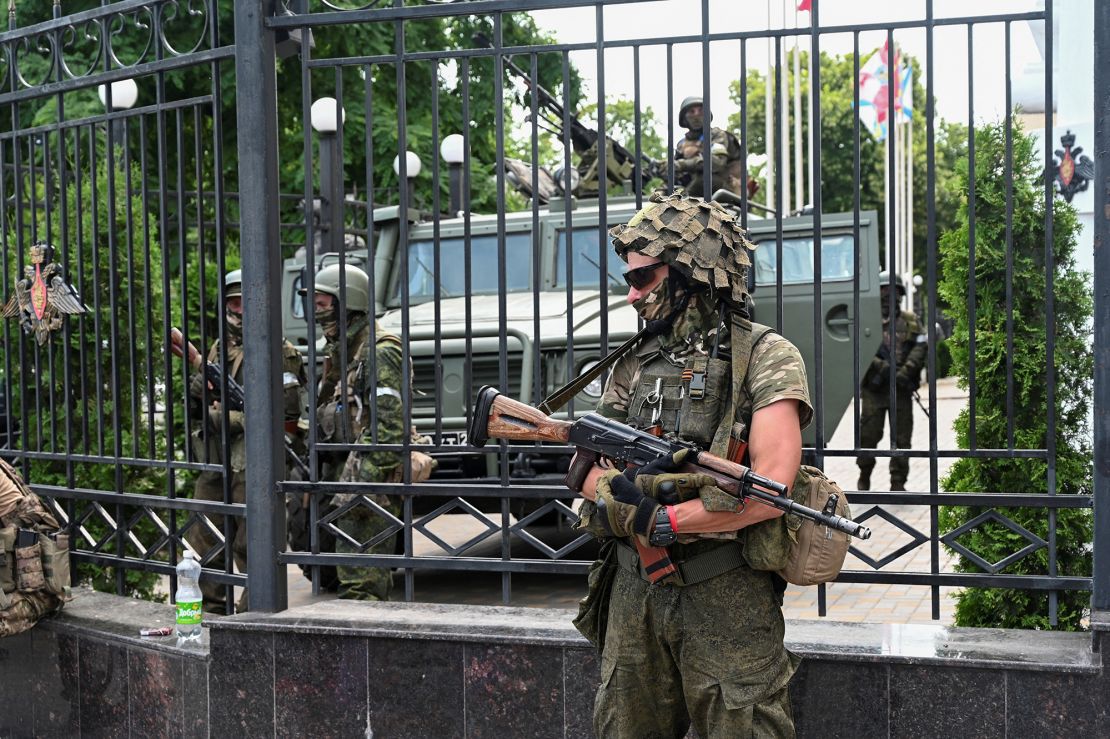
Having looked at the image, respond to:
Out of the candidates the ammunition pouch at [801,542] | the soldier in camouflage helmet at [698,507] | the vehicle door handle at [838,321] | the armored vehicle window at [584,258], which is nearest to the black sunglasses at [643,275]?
the soldier in camouflage helmet at [698,507]

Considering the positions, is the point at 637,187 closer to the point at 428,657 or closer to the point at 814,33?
the point at 814,33

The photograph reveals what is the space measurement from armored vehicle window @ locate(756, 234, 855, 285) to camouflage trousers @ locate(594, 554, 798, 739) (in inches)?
214

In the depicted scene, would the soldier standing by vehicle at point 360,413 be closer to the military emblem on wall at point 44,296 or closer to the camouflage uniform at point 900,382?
the military emblem on wall at point 44,296

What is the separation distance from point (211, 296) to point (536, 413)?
6012 mm

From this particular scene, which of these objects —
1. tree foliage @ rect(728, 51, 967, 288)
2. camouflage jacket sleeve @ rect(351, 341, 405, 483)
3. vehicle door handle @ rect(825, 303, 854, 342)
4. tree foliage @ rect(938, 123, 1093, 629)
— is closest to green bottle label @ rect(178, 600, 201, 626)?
camouflage jacket sleeve @ rect(351, 341, 405, 483)

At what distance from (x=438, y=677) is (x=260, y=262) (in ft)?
4.99

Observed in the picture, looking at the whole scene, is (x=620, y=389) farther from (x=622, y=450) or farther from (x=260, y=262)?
(x=260, y=262)

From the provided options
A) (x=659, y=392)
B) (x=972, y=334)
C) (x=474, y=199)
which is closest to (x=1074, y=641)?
(x=972, y=334)

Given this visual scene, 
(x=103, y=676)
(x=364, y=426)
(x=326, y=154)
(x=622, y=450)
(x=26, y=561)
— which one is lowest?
(x=103, y=676)

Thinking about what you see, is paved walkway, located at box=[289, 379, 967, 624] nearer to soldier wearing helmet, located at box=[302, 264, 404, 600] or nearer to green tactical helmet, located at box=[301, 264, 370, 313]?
soldier wearing helmet, located at box=[302, 264, 404, 600]

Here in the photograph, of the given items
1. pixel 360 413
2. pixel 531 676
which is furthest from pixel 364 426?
pixel 531 676

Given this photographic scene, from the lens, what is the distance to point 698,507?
9.28ft

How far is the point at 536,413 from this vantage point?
316cm

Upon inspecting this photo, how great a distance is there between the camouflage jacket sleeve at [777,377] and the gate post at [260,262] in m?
2.02
